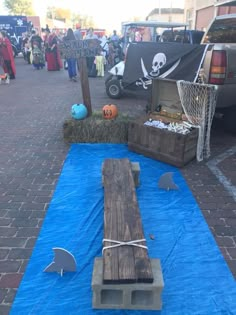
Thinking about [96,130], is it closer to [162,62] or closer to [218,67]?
[162,62]

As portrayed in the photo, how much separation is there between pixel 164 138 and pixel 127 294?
3121 millimetres

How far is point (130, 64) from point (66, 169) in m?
3.69

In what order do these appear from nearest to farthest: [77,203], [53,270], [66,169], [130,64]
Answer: [53,270] < [77,203] < [66,169] < [130,64]

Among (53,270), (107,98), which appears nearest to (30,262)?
(53,270)

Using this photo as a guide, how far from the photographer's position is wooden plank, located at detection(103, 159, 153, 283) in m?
2.38

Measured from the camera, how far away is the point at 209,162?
207 inches

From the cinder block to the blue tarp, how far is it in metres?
0.07

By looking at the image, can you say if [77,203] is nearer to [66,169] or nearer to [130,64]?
[66,169]

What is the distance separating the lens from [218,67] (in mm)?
5262

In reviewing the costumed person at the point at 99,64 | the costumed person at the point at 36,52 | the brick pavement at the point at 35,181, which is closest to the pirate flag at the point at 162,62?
the brick pavement at the point at 35,181

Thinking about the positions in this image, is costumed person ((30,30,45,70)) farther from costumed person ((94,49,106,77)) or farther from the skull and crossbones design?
the skull and crossbones design

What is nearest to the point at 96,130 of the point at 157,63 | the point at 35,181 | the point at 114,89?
the point at 35,181

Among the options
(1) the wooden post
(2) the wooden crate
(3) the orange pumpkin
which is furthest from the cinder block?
(1) the wooden post

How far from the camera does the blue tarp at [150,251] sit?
2540 mm
